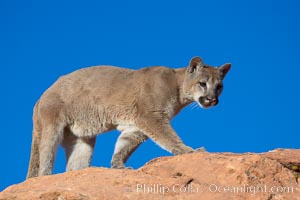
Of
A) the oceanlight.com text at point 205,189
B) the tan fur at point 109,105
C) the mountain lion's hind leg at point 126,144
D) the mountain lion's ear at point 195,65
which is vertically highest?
the mountain lion's ear at point 195,65

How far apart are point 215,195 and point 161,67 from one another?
216 inches

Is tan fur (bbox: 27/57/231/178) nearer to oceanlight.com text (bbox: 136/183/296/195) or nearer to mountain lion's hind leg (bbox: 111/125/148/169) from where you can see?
mountain lion's hind leg (bbox: 111/125/148/169)

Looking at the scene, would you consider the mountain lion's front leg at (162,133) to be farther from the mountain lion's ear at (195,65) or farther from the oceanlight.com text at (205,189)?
the oceanlight.com text at (205,189)

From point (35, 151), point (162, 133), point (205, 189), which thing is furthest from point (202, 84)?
point (205, 189)

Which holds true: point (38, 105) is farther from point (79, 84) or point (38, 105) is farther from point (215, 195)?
point (215, 195)

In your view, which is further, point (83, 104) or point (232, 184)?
point (83, 104)

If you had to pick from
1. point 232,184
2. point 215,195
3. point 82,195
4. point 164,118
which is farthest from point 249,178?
point 164,118

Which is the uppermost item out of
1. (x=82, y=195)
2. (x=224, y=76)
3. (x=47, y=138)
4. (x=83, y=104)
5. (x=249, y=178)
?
(x=224, y=76)

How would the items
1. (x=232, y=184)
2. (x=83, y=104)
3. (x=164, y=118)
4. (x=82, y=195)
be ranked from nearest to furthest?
(x=82, y=195) → (x=232, y=184) → (x=164, y=118) → (x=83, y=104)

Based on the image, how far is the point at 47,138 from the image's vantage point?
10430 millimetres

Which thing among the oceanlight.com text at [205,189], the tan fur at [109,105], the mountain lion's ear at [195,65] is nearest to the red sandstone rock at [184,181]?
the oceanlight.com text at [205,189]

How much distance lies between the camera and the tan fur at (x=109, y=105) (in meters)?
10.3

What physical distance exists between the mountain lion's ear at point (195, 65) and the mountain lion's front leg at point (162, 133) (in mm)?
1391

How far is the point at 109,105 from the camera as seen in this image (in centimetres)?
1070
